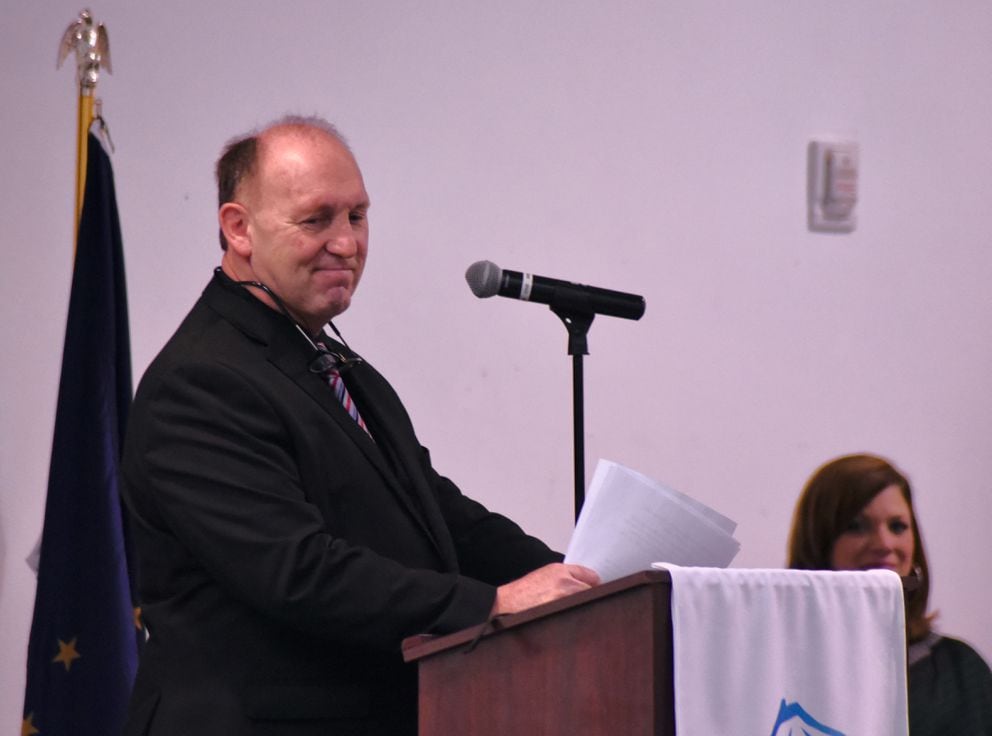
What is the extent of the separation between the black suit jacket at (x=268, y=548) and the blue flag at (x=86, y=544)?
108 cm

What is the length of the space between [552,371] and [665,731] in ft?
8.37

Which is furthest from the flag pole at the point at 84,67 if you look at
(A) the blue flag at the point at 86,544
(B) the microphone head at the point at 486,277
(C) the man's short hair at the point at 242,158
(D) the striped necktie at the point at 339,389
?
(B) the microphone head at the point at 486,277

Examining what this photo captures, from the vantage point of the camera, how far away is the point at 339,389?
7.51 ft

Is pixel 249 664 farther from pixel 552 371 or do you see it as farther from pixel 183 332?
pixel 552 371

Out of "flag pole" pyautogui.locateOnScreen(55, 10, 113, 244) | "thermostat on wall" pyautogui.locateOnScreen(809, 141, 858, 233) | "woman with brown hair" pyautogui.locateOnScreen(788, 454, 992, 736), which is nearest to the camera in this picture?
"woman with brown hair" pyautogui.locateOnScreen(788, 454, 992, 736)

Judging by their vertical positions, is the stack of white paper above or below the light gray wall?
below

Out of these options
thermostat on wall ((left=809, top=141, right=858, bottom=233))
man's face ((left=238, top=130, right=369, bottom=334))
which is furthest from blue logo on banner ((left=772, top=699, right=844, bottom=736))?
thermostat on wall ((left=809, top=141, right=858, bottom=233))

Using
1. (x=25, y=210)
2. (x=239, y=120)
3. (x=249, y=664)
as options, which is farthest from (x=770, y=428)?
(x=249, y=664)

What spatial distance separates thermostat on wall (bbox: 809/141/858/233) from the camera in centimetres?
445

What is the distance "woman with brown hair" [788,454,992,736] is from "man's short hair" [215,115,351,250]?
1.55 m

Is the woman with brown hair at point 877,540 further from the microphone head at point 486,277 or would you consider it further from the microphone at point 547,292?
the microphone head at point 486,277

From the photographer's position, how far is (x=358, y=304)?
3.91 metres

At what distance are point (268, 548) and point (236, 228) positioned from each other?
65cm

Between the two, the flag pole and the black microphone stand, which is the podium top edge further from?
the flag pole
